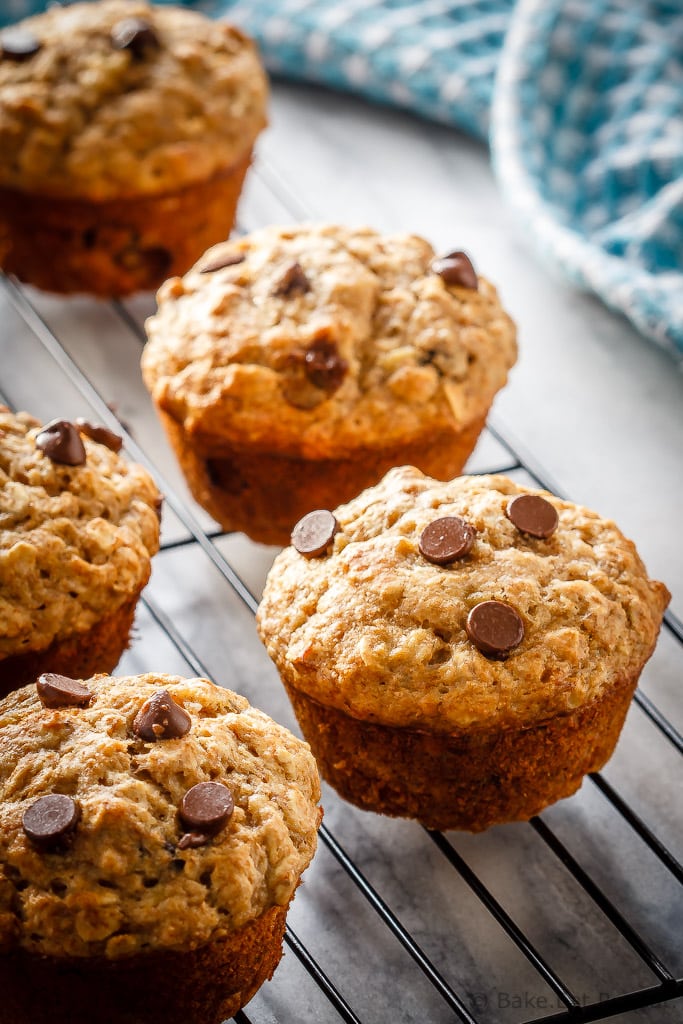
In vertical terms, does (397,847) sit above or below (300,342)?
below

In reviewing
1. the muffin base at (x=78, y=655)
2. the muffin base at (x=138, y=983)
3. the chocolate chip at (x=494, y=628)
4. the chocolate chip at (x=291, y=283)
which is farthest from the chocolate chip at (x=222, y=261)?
the muffin base at (x=138, y=983)

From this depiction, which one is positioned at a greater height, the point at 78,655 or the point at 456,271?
the point at 456,271

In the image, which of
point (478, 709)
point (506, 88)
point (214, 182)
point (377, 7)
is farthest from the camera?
point (377, 7)

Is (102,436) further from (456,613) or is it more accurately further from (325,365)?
(456,613)

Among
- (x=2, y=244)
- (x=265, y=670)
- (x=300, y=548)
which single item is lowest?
(x=265, y=670)

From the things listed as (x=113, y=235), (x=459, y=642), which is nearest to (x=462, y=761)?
(x=459, y=642)

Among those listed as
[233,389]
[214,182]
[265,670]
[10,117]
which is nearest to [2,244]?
[10,117]

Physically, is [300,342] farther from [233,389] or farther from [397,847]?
[397,847]
